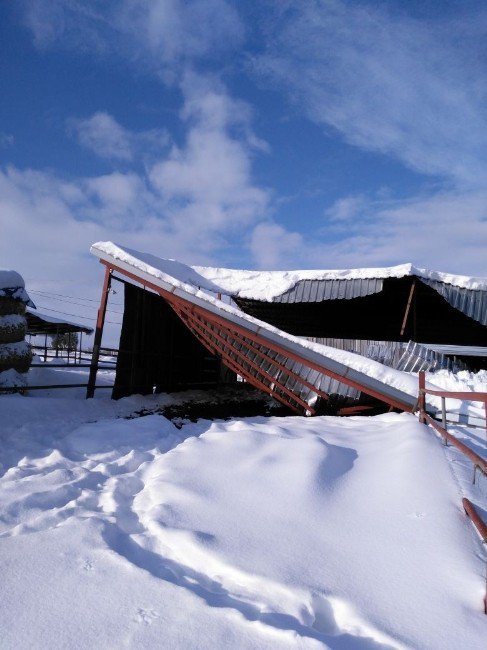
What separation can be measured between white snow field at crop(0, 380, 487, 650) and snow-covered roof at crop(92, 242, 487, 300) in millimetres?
5429

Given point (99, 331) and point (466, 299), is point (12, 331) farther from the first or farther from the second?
point (466, 299)

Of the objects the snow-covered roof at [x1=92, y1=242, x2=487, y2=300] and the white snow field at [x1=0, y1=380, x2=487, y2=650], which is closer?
the white snow field at [x1=0, y1=380, x2=487, y2=650]

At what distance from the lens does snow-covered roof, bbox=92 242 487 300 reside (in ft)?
30.4

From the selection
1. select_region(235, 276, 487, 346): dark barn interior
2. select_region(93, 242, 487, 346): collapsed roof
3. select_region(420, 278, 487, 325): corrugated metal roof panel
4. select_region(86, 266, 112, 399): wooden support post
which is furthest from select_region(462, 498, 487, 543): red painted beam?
select_region(235, 276, 487, 346): dark barn interior

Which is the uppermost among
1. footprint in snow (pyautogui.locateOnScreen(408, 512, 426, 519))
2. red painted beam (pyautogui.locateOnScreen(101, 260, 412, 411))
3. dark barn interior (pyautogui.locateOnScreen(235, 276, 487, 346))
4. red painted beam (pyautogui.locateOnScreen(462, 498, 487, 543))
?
dark barn interior (pyautogui.locateOnScreen(235, 276, 487, 346))

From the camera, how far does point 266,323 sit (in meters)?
9.29

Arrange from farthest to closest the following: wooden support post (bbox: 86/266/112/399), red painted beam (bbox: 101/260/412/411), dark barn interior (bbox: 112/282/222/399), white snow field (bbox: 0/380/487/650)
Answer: dark barn interior (bbox: 112/282/222/399) → wooden support post (bbox: 86/266/112/399) → red painted beam (bbox: 101/260/412/411) → white snow field (bbox: 0/380/487/650)

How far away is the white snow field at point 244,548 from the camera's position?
190 cm

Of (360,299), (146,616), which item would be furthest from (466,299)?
(146,616)

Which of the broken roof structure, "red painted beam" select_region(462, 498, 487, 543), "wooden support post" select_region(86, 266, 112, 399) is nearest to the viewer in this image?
"red painted beam" select_region(462, 498, 487, 543)

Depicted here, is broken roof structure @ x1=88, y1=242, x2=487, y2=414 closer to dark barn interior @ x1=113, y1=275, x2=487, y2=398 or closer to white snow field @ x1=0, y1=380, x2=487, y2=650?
dark barn interior @ x1=113, y1=275, x2=487, y2=398

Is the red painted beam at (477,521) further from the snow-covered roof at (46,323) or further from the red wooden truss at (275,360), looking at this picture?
the snow-covered roof at (46,323)

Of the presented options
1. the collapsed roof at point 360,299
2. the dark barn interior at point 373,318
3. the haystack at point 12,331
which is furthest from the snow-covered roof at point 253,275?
the haystack at point 12,331

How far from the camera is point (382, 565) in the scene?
2.50m
